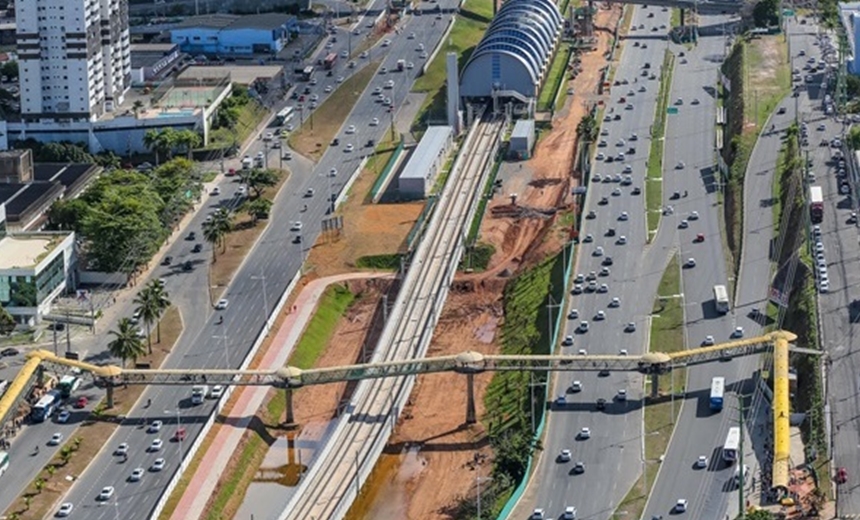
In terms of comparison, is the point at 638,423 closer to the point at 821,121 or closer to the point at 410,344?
the point at 410,344

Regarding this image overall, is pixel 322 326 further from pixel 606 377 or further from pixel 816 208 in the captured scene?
pixel 816 208

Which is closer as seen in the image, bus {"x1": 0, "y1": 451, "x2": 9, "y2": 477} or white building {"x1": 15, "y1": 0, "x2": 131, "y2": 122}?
bus {"x1": 0, "y1": 451, "x2": 9, "y2": 477}

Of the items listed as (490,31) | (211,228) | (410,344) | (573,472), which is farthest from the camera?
(490,31)

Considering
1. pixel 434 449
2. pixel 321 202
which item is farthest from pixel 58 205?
pixel 434 449

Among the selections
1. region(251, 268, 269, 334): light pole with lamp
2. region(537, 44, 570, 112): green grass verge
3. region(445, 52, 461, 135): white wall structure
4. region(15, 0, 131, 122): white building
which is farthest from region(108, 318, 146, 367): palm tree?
region(537, 44, 570, 112): green grass verge

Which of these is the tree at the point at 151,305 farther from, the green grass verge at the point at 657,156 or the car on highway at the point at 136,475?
the green grass verge at the point at 657,156

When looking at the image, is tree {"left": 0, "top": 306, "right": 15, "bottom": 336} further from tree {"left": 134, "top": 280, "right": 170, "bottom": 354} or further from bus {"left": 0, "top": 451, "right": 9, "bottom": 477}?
bus {"left": 0, "top": 451, "right": 9, "bottom": 477}

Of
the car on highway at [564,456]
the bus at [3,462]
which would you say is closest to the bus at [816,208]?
the car on highway at [564,456]
